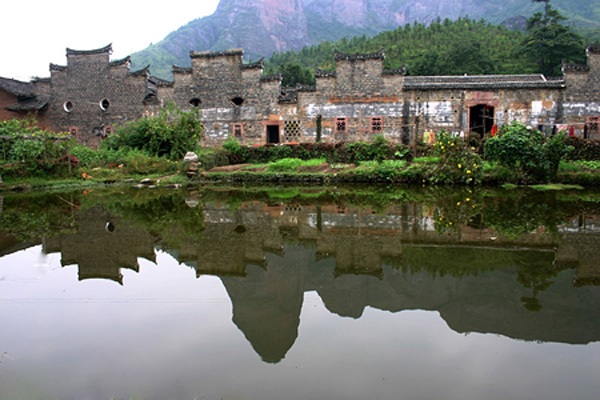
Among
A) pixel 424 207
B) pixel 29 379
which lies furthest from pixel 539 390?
pixel 424 207

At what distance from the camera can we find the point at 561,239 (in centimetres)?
656

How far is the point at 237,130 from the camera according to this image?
25.0 meters

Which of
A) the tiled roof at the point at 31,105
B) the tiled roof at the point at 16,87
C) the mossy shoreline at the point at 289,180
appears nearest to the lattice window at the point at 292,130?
the mossy shoreline at the point at 289,180

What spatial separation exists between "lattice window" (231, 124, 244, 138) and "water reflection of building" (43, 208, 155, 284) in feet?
55.0

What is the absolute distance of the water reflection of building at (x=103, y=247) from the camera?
228 inches

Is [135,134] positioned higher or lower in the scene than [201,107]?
lower

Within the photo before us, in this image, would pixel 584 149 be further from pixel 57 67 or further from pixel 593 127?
pixel 57 67

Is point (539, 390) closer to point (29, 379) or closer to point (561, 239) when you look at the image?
point (29, 379)

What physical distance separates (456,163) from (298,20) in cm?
8977

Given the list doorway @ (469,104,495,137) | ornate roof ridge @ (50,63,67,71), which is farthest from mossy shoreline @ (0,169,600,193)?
ornate roof ridge @ (50,63,67,71)

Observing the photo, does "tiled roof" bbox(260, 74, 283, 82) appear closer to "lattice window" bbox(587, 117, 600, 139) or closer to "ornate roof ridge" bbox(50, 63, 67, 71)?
"ornate roof ridge" bbox(50, 63, 67, 71)

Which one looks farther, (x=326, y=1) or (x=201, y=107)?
(x=326, y=1)

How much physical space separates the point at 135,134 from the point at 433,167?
1472cm

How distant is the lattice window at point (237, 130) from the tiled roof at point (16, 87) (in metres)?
14.7
